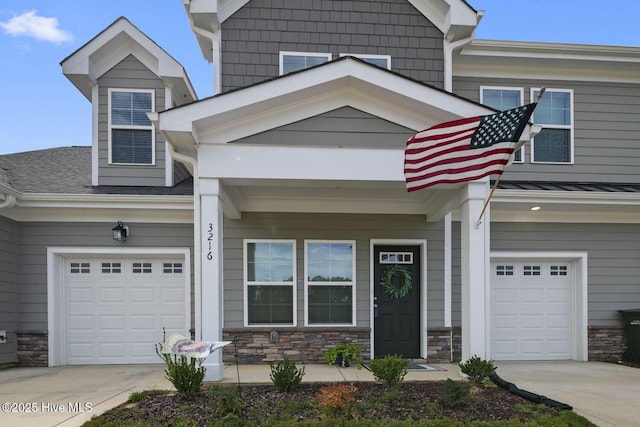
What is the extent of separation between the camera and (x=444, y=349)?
25.5 ft

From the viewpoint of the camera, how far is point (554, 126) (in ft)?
28.5

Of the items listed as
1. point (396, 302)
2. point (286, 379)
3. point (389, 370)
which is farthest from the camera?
point (396, 302)

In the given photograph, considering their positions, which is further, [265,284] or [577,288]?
[577,288]

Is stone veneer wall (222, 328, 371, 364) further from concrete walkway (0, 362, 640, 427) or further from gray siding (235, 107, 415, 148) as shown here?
gray siding (235, 107, 415, 148)

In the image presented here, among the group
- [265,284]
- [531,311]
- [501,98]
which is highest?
[501,98]

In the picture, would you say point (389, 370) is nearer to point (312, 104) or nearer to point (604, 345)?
point (312, 104)

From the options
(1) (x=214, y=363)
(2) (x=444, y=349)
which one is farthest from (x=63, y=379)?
(2) (x=444, y=349)

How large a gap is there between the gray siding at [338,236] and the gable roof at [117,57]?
10.7 feet

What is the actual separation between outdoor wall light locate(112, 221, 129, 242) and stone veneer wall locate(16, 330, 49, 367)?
6.86 feet

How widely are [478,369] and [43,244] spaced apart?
7533mm

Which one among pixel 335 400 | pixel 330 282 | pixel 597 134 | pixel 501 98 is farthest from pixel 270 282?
pixel 597 134

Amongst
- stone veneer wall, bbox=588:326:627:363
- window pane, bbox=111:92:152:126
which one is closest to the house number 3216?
window pane, bbox=111:92:152:126

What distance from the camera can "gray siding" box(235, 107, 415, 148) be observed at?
19.0 ft

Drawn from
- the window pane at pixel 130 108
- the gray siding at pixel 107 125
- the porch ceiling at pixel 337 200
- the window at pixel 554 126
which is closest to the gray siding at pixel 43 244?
the gray siding at pixel 107 125
